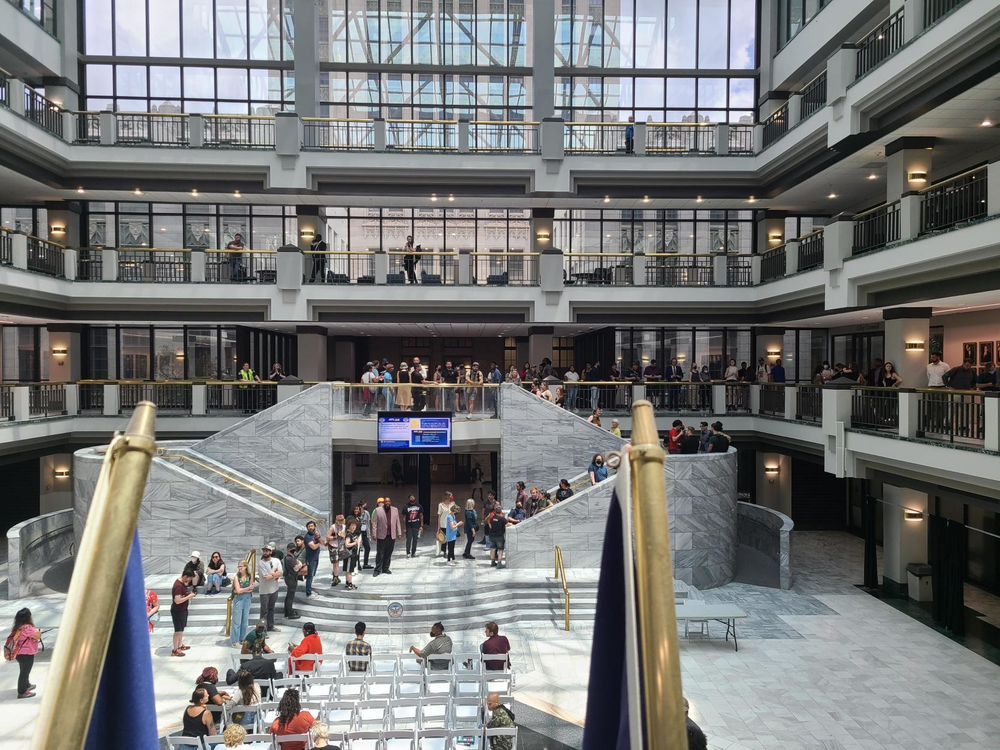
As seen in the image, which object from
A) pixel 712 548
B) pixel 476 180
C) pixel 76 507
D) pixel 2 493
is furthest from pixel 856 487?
pixel 2 493

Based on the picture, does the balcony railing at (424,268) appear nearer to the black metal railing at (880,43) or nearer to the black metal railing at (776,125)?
the black metal railing at (776,125)

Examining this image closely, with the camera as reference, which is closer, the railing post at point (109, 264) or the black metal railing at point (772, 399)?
the black metal railing at point (772, 399)

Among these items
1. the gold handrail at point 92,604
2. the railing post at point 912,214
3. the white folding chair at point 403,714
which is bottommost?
the white folding chair at point 403,714

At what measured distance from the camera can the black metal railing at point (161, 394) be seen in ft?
84.8

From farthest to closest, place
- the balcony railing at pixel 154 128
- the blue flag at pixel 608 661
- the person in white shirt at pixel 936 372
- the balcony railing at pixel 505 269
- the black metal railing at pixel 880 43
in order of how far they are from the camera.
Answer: the balcony railing at pixel 505 269
the balcony railing at pixel 154 128
the black metal railing at pixel 880 43
the person in white shirt at pixel 936 372
the blue flag at pixel 608 661

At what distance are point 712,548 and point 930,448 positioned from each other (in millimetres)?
6368

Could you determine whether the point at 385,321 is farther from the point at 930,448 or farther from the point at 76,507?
the point at 930,448

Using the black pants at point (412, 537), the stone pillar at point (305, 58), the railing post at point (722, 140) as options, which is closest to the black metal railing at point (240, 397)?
the black pants at point (412, 537)

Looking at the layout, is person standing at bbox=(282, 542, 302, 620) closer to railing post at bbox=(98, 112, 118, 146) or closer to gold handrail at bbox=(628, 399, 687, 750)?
gold handrail at bbox=(628, 399, 687, 750)

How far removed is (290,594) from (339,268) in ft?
46.2

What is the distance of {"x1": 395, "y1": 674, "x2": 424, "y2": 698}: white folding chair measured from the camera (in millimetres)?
11555

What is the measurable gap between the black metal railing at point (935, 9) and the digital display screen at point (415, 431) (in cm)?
1553

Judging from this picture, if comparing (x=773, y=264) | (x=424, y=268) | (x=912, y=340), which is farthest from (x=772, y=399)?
(x=424, y=268)

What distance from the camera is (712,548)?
64.8 ft
